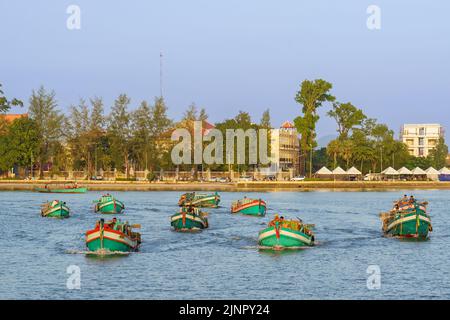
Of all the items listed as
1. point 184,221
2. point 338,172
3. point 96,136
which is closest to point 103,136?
point 96,136

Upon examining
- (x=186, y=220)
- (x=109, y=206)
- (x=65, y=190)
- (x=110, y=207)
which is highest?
(x=65, y=190)

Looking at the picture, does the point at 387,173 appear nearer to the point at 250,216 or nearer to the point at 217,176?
the point at 217,176

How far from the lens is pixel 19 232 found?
251ft

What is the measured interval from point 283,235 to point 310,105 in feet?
437

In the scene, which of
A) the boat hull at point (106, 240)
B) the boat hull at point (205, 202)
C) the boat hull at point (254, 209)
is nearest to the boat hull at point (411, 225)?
the boat hull at point (106, 240)

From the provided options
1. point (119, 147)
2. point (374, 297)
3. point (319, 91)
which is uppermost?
point (319, 91)

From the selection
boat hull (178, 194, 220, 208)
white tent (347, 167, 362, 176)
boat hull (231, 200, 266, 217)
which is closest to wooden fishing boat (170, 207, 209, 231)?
Answer: boat hull (231, 200, 266, 217)

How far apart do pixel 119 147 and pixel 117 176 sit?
8.70 metres

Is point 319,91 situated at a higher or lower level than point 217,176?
higher

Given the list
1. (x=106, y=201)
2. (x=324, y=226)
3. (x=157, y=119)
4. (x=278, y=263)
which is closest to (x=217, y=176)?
(x=157, y=119)

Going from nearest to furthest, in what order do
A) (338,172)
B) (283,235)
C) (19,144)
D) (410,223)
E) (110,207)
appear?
(283,235)
(410,223)
(110,207)
(19,144)
(338,172)

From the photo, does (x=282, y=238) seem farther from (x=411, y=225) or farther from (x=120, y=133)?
(x=120, y=133)

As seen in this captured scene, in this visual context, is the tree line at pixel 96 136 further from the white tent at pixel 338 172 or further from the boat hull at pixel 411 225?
the boat hull at pixel 411 225

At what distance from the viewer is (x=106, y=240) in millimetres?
55875
